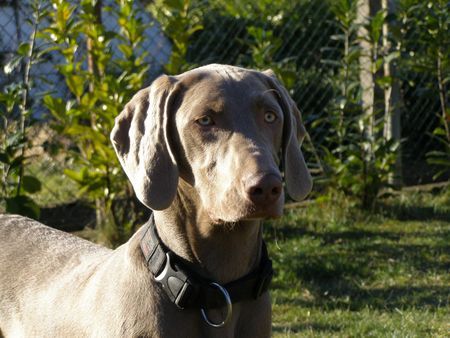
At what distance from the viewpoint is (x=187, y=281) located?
2906 mm

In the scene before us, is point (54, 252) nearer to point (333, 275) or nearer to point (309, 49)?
point (333, 275)

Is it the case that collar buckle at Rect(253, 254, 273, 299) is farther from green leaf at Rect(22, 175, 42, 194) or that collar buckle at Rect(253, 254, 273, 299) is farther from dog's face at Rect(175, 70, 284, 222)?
green leaf at Rect(22, 175, 42, 194)

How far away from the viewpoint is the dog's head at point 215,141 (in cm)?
273

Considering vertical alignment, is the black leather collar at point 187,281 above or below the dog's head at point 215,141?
below

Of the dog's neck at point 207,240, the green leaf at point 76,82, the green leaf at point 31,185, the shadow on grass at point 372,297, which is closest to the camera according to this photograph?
the dog's neck at point 207,240

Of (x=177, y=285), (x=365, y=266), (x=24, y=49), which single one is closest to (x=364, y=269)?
(x=365, y=266)

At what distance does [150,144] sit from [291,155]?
1.66 ft

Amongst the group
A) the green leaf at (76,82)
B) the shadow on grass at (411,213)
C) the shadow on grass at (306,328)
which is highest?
the green leaf at (76,82)

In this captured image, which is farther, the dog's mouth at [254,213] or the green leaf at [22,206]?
the green leaf at [22,206]

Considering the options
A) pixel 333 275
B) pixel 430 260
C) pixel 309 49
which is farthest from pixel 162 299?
pixel 309 49

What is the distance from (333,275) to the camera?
215 inches

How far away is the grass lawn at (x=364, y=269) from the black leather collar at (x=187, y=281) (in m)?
0.91

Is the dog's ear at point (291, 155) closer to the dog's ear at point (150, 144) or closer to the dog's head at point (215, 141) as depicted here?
the dog's head at point (215, 141)

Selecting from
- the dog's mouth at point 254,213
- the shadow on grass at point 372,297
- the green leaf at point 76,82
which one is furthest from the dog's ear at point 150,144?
the green leaf at point 76,82
